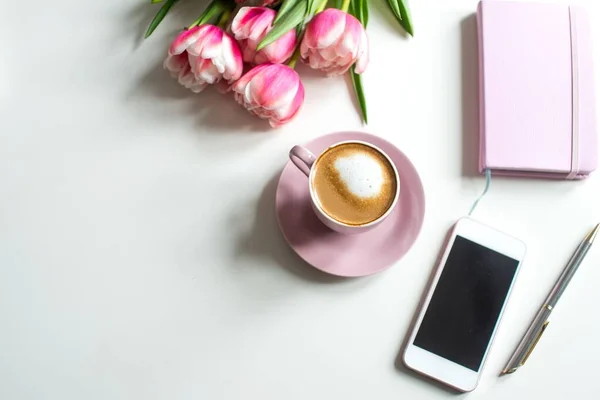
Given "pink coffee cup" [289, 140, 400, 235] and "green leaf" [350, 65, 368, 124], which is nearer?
"pink coffee cup" [289, 140, 400, 235]

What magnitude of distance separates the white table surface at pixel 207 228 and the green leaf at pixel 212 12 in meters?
0.05

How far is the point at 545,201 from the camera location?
27.2 inches

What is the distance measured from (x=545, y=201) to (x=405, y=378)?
28 cm

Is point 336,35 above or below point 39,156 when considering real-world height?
above

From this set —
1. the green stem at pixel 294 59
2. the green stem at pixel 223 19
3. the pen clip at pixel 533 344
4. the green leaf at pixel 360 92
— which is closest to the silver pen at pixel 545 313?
the pen clip at pixel 533 344

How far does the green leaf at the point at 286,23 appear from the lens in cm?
60

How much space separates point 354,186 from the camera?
59 centimetres

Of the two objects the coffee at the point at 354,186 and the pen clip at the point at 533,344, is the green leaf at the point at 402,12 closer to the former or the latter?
the coffee at the point at 354,186

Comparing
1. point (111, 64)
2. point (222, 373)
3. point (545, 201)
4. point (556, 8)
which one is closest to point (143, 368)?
point (222, 373)

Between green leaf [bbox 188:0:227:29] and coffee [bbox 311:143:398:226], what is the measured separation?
233 millimetres

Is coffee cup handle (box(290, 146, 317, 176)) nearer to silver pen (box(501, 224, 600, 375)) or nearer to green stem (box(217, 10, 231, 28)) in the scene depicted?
green stem (box(217, 10, 231, 28))

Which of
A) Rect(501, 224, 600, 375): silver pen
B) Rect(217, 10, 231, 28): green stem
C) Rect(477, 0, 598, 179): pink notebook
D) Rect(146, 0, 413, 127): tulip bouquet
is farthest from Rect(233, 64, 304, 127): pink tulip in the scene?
Rect(501, 224, 600, 375): silver pen

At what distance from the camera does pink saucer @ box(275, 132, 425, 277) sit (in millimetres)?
642

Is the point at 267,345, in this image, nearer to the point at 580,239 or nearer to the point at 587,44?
the point at 580,239
